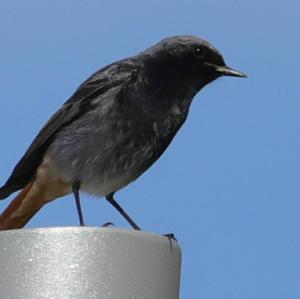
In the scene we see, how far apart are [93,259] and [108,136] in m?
2.38

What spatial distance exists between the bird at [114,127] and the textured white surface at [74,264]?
2.31 m

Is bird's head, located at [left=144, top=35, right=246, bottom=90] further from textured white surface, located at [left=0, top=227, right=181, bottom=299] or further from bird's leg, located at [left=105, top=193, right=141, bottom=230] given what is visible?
textured white surface, located at [left=0, top=227, right=181, bottom=299]

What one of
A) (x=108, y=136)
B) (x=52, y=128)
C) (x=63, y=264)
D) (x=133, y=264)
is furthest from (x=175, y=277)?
(x=52, y=128)

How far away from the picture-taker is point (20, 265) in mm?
3398

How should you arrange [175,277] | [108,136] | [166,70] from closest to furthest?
1. [175,277]
2. [108,136]
3. [166,70]

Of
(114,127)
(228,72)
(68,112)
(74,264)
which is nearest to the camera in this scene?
(74,264)

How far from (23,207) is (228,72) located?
1.67m

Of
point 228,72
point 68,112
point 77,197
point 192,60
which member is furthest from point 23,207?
point 228,72

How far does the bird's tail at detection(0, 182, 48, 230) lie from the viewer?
5.76 meters

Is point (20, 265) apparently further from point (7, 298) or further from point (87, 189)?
point (87, 189)

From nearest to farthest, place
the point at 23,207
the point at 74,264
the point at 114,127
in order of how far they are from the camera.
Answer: the point at 74,264 → the point at 114,127 → the point at 23,207

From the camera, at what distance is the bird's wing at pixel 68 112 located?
5.93m

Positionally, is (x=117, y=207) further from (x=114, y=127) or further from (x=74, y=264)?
(x=74, y=264)

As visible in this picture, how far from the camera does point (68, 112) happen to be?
19.7 feet
